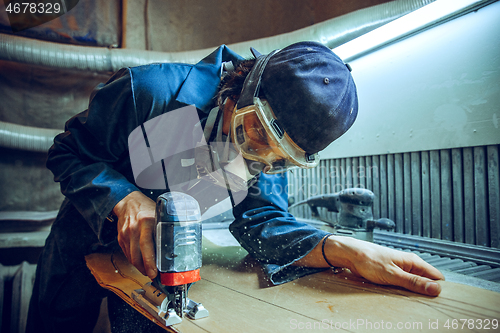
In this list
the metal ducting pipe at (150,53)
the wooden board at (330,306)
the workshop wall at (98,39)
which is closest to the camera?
the wooden board at (330,306)

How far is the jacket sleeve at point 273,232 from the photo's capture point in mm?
1032

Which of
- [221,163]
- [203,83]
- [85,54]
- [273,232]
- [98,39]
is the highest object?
[98,39]

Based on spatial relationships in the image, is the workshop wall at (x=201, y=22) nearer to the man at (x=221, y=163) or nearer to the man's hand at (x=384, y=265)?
the man at (x=221, y=163)

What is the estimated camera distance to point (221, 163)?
1091 mm

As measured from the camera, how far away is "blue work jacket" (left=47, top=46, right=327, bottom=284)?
1.02 metres

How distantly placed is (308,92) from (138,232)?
2.23 feet

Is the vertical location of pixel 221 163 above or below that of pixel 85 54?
below

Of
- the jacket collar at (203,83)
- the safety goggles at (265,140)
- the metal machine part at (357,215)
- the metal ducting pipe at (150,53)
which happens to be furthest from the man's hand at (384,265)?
the metal ducting pipe at (150,53)

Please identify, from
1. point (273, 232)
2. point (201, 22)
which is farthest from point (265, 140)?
point (201, 22)

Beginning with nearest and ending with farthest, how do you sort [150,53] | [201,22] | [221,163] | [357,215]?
1. [221,163]
2. [357,215]
3. [150,53]
4. [201,22]

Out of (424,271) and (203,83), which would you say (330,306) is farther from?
(203,83)

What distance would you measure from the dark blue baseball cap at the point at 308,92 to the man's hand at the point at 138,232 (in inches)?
20.3

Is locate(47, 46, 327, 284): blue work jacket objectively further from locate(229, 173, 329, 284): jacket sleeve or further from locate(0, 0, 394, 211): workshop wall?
locate(0, 0, 394, 211): workshop wall

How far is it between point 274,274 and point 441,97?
3.72ft
